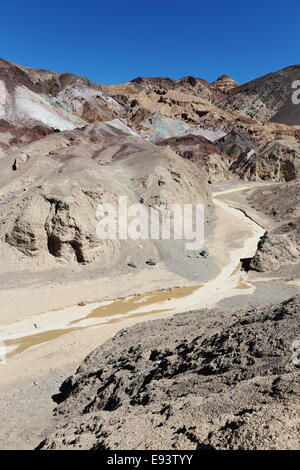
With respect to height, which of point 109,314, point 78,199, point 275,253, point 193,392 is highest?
point 78,199

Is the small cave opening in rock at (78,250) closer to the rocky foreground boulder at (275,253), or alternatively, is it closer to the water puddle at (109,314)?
the water puddle at (109,314)

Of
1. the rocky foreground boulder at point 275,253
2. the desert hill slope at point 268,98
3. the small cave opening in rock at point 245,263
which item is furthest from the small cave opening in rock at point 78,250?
the desert hill slope at point 268,98

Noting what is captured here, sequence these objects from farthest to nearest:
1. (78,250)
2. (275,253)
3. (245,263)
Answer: (245,263)
(275,253)
(78,250)

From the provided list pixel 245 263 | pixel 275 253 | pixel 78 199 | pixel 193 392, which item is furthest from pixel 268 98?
pixel 193 392

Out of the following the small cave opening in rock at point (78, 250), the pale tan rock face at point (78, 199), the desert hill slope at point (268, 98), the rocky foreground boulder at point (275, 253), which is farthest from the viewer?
the desert hill slope at point (268, 98)

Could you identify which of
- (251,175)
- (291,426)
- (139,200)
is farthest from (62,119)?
(291,426)

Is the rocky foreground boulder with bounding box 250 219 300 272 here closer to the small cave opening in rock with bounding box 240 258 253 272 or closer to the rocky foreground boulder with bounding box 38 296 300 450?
the small cave opening in rock with bounding box 240 258 253 272

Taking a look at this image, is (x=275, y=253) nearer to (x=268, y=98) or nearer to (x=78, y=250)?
(x=78, y=250)

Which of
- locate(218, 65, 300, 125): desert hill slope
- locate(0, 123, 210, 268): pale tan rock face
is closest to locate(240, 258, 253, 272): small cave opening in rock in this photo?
locate(0, 123, 210, 268): pale tan rock face
